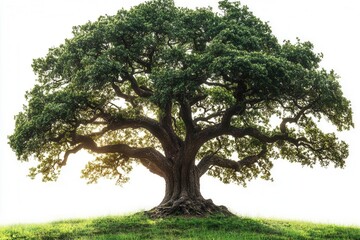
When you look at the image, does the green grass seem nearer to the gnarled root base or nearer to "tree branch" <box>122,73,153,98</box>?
the gnarled root base

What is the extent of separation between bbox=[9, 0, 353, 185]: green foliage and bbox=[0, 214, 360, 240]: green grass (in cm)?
500

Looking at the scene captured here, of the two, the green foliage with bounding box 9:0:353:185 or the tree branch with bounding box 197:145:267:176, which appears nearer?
the green foliage with bounding box 9:0:353:185

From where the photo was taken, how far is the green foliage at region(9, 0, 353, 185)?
2500 centimetres

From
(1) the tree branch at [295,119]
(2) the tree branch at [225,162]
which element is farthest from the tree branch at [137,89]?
(1) the tree branch at [295,119]

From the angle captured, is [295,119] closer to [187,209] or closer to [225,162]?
[225,162]

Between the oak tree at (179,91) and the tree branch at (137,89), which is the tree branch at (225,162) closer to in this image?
the oak tree at (179,91)

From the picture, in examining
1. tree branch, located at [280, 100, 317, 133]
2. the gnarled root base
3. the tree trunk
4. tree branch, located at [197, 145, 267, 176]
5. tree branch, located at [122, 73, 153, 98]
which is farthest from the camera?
tree branch, located at [197, 145, 267, 176]

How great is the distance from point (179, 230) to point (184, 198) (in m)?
5.41

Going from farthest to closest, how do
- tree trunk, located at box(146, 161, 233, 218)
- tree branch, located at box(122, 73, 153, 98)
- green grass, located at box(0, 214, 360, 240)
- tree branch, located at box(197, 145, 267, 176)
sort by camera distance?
tree branch, located at box(197, 145, 267, 176) < tree branch, located at box(122, 73, 153, 98) < tree trunk, located at box(146, 161, 233, 218) < green grass, located at box(0, 214, 360, 240)

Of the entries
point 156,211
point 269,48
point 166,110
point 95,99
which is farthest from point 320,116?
point 95,99

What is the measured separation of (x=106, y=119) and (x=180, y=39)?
6.74m

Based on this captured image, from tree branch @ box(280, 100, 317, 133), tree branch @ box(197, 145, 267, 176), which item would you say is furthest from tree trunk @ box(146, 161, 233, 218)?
tree branch @ box(280, 100, 317, 133)

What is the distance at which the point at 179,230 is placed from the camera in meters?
23.3

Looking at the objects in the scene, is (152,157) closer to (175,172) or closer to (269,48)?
(175,172)
